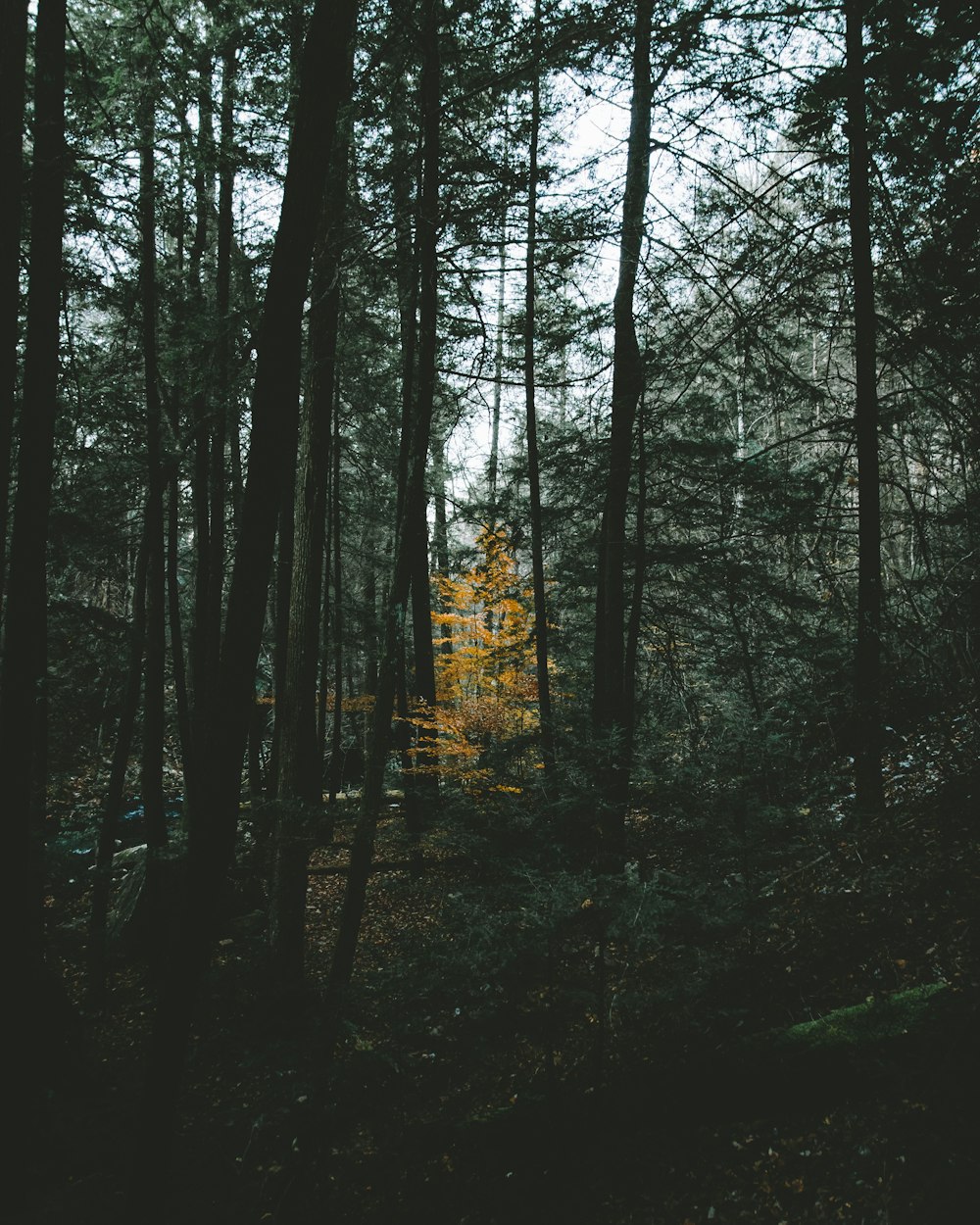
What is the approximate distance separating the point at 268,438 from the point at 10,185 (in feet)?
10.0

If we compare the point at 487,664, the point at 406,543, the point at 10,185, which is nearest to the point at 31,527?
the point at 10,185

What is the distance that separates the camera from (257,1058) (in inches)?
140

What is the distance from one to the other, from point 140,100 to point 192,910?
303 inches

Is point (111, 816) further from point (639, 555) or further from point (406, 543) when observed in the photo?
point (639, 555)

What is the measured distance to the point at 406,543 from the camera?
5.26 metres

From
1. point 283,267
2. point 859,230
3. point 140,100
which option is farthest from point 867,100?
point 140,100

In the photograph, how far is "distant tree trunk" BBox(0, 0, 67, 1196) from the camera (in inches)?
181

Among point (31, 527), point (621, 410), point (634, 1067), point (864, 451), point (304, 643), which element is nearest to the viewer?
point (634, 1067)

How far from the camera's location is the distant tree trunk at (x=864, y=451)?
581 cm

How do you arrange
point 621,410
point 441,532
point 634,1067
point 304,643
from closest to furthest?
point 634,1067 < point 304,643 < point 621,410 < point 441,532

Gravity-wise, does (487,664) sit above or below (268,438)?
below

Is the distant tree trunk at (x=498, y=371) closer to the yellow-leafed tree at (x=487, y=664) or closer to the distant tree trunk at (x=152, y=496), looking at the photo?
the yellow-leafed tree at (x=487, y=664)

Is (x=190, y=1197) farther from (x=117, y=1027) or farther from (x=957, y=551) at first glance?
(x=957, y=551)

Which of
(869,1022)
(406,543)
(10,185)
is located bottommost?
(869,1022)
